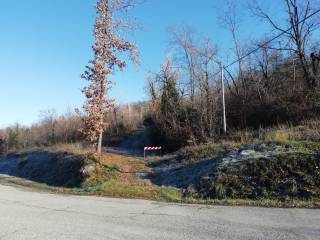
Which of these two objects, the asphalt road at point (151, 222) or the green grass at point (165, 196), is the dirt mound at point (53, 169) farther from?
the asphalt road at point (151, 222)

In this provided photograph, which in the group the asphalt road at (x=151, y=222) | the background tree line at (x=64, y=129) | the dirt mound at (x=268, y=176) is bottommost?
the asphalt road at (x=151, y=222)

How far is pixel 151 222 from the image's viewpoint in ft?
37.5

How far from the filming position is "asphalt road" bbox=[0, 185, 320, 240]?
9.74 m

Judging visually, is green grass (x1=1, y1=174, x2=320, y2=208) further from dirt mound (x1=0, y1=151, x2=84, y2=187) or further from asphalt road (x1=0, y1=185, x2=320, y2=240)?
dirt mound (x1=0, y1=151, x2=84, y2=187)

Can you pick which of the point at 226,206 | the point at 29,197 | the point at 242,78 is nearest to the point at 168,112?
the point at 242,78

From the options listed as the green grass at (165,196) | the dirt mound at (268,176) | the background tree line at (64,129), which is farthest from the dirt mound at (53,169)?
the background tree line at (64,129)

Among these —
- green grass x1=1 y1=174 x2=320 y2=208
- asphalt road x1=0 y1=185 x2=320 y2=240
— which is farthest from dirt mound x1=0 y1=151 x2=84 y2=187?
asphalt road x1=0 y1=185 x2=320 y2=240

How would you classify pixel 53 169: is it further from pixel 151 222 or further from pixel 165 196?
pixel 151 222

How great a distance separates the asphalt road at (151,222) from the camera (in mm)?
9742

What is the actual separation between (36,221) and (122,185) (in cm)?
861

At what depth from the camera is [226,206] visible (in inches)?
553

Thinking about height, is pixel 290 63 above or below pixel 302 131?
above

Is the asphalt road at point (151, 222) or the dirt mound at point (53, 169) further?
the dirt mound at point (53, 169)

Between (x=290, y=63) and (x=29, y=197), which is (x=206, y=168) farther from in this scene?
(x=290, y=63)
